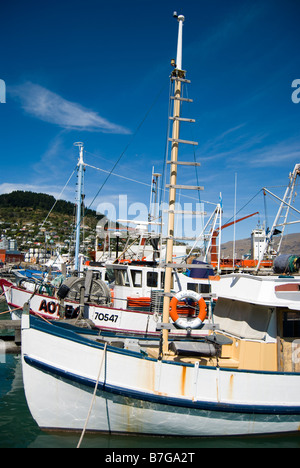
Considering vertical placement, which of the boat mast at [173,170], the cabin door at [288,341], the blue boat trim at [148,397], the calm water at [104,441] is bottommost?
the calm water at [104,441]

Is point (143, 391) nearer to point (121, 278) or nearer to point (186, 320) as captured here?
point (186, 320)

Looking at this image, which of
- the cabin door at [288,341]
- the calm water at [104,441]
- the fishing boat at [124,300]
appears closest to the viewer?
the calm water at [104,441]

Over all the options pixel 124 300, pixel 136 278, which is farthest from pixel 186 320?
pixel 136 278

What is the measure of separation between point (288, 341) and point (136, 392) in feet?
11.6

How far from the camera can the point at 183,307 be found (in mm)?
14508

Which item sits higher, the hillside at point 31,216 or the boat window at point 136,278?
the hillside at point 31,216

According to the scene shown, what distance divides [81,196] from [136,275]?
27.8 feet

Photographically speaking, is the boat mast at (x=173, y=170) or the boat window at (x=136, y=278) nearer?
the boat mast at (x=173, y=170)

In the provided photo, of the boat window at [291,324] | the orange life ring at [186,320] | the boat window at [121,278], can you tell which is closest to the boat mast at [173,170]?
the orange life ring at [186,320]

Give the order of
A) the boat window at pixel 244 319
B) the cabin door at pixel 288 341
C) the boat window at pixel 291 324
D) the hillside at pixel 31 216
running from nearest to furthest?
the cabin door at pixel 288 341 < the boat window at pixel 291 324 < the boat window at pixel 244 319 < the hillside at pixel 31 216

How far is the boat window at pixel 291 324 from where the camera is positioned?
7.41m

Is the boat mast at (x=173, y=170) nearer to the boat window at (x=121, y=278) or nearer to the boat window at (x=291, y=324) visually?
the boat window at (x=291, y=324)
